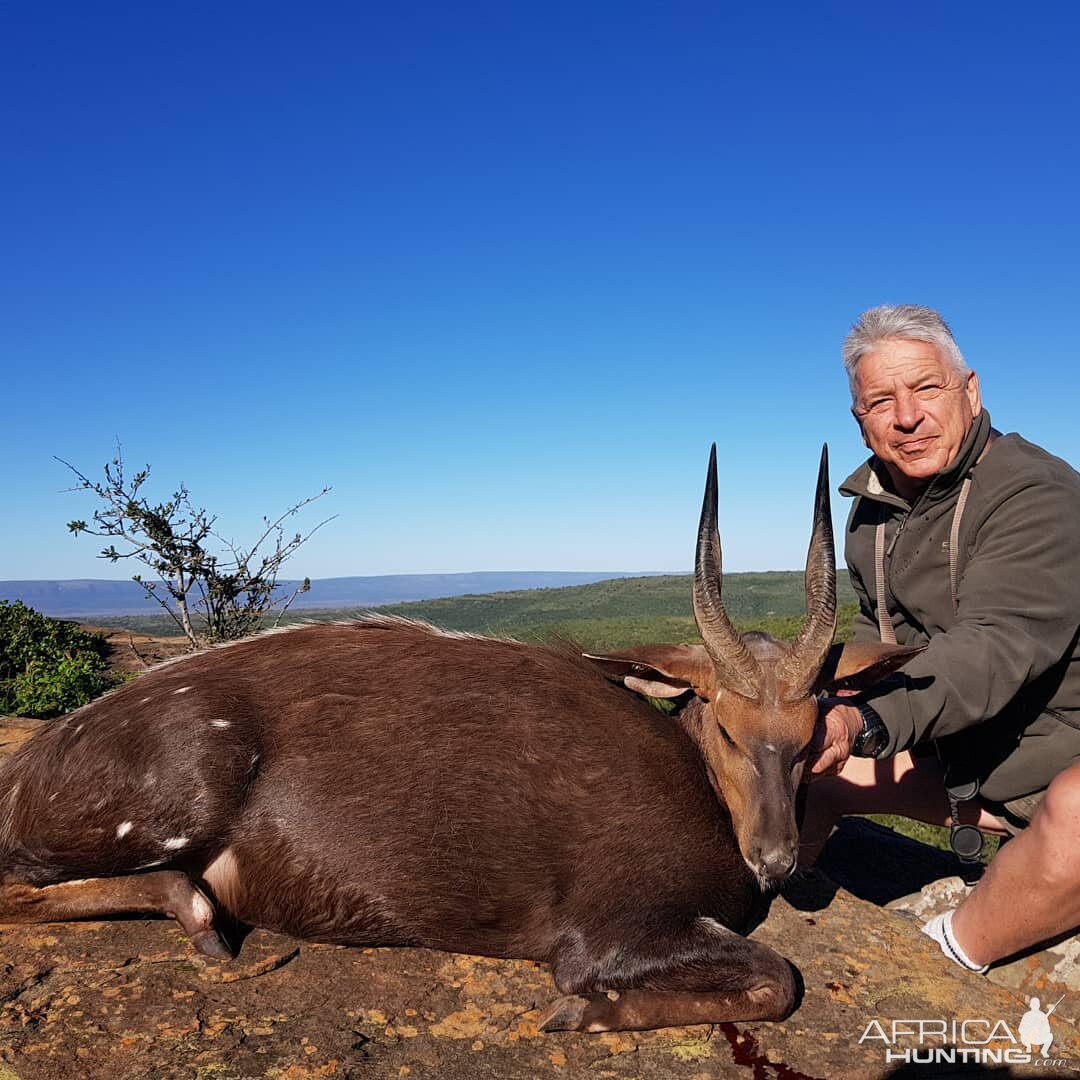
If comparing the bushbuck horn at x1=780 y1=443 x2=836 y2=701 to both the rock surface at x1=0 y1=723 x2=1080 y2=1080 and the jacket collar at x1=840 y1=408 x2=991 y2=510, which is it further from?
the rock surface at x1=0 y1=723 x2=1080 y2=1080

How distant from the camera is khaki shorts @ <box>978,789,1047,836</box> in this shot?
465cm

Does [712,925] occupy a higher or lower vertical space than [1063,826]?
lower

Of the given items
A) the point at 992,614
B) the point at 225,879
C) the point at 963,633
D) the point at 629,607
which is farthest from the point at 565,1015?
the point at 629,607

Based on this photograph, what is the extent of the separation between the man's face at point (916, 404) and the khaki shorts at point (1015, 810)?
1.68 meters

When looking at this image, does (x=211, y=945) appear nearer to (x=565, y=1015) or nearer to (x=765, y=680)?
(x=565, y=1015)

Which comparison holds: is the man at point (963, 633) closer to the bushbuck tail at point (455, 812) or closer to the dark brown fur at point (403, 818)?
the bushbuck tail at point (455, 812)

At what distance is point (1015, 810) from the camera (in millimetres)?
4711

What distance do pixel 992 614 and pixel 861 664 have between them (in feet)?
2.06

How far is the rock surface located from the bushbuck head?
2.21 feet

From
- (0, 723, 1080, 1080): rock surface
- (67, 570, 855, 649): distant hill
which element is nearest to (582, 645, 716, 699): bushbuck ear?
(0, 723, 1080, 1080): rock surface

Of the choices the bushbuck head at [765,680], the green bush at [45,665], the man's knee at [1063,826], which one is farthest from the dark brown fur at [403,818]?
the green bush at [45,665]

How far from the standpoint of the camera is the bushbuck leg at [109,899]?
4215 mm

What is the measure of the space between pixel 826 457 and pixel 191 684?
321 centimetres

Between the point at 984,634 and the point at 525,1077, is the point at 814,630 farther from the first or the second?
the point at 525,1077
